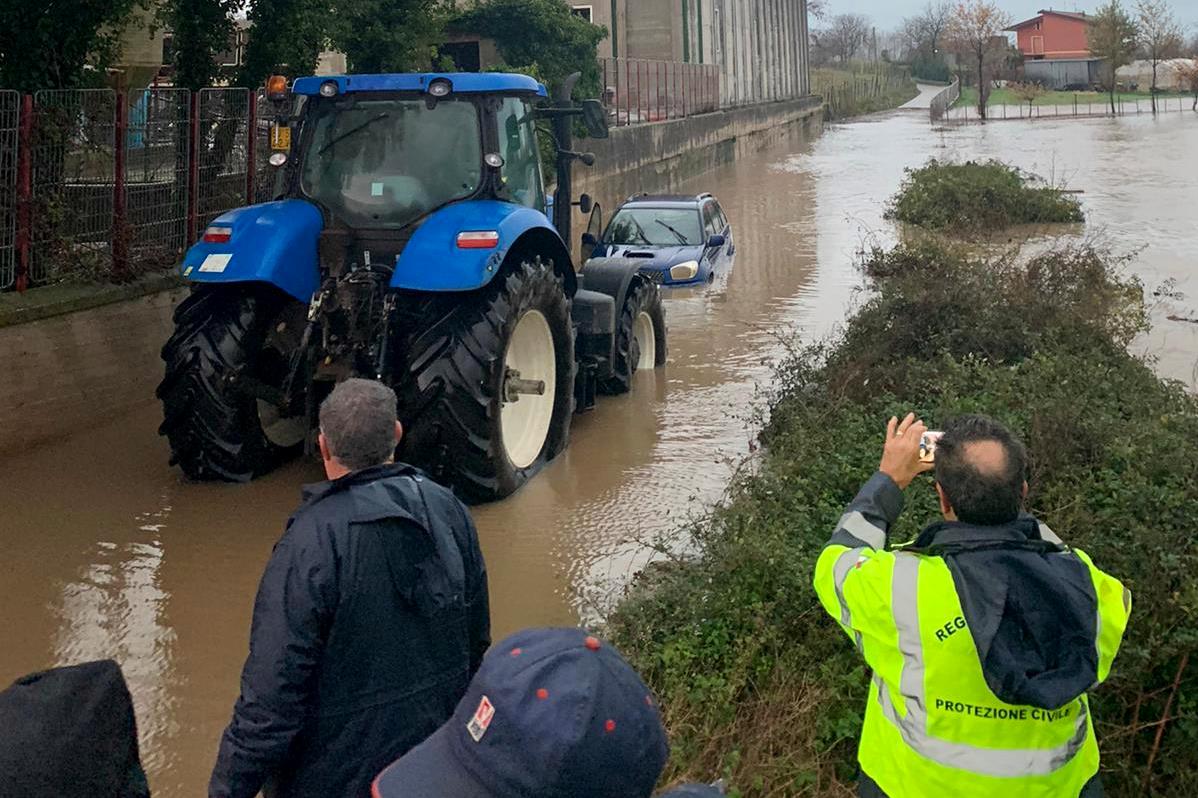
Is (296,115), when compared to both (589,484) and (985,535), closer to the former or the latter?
(589,484)

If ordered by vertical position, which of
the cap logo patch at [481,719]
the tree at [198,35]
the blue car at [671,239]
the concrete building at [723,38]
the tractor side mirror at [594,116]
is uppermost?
the concrete building at [723,38]

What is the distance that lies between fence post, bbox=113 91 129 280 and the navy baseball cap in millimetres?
8458

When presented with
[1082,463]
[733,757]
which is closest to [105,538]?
[733,757]

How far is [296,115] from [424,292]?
1539 mm

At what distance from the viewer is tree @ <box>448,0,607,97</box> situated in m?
27.0

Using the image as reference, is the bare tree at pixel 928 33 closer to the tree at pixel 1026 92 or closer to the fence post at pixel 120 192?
the tree at pixel 1026 92

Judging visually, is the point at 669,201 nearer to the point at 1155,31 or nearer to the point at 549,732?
the point at 549,732

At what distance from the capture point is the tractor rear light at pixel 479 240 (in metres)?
6.70

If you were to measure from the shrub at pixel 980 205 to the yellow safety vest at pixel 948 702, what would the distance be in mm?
18081

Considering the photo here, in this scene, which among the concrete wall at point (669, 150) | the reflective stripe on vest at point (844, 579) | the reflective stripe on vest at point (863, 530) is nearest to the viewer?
the reflective stripe on vest at point (844, 579)

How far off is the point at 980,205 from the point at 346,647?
766 inches

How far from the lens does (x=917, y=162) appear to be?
3712cm

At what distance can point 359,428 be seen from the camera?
313 cm

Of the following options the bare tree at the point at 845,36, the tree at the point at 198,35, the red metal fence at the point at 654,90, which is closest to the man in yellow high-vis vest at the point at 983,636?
the tree at the point at 198,35
